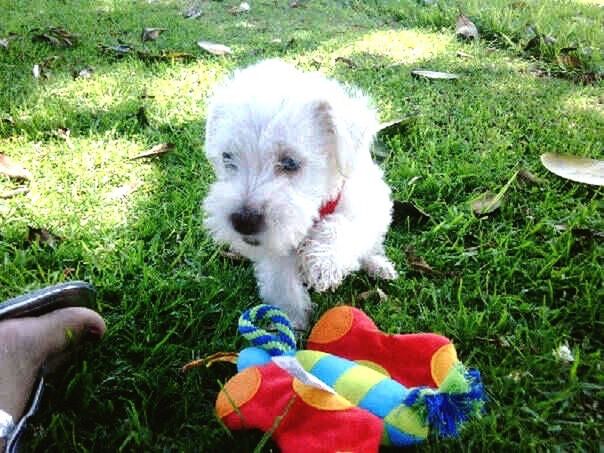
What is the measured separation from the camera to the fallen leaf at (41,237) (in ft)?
8.96

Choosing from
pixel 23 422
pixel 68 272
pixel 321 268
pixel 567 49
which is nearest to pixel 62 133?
pixel 68 272

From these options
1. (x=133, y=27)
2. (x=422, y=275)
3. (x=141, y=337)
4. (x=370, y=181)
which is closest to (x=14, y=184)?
(x=141, y=337)

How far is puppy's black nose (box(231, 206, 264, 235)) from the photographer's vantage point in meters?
2.13

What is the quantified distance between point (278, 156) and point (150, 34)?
160 inches

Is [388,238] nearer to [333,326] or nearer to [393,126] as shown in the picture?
[333,326]

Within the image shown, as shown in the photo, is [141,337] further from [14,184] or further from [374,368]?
[14,184]

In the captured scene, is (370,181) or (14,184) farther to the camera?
(14,184)

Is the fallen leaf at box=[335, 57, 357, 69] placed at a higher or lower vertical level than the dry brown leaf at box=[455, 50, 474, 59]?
lower

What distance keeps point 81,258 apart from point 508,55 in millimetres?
4084

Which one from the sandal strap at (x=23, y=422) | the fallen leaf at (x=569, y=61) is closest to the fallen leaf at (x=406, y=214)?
the sandal strap at (x=23, y=422)

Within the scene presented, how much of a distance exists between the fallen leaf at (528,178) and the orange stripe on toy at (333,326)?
155cm

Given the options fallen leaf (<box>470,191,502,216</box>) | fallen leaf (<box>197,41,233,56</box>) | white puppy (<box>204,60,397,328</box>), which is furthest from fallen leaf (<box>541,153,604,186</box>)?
fallen leaf (<box>197,41,233,56</box>)

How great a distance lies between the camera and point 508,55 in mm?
5055

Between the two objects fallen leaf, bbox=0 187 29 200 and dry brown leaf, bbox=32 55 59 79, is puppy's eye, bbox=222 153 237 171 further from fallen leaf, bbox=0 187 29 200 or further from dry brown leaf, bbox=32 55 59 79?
dry brown leaf, bbox=32 55 59 79
